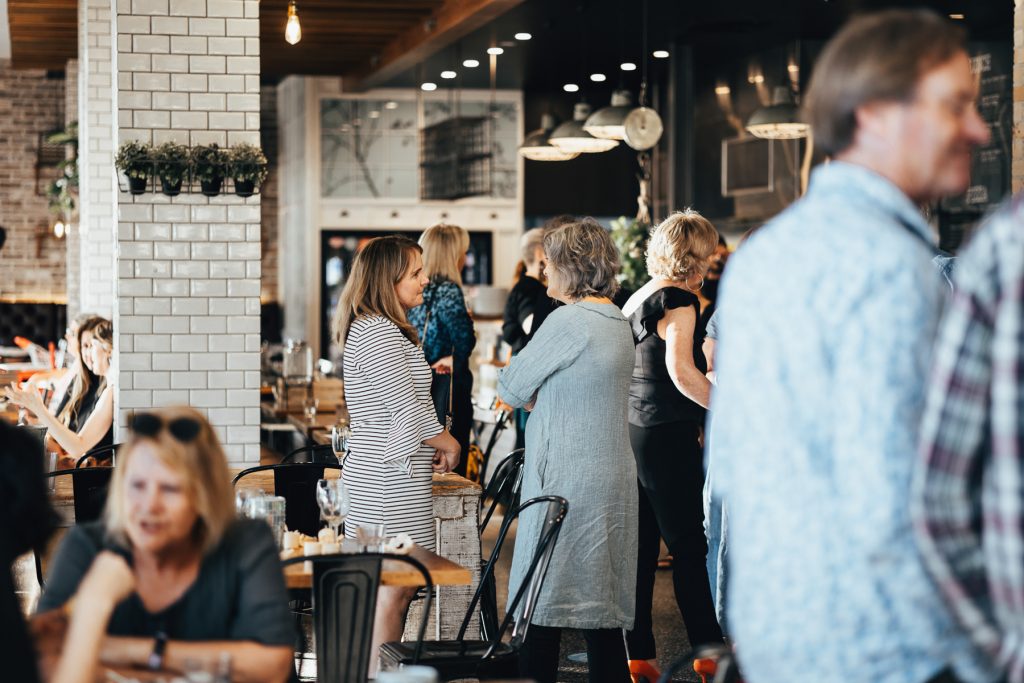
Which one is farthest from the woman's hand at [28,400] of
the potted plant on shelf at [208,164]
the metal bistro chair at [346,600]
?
the metal bistro chair at [346,600]

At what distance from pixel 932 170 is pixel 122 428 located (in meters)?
4.15

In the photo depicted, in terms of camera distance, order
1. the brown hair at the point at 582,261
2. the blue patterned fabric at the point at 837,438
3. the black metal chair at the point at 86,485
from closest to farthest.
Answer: the blue patterned fabric at the point at 837,438 → the brown hair at the point at 582,261 → the black metal chair at the point at 86,485

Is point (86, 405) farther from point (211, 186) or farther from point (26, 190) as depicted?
point (26, 190)

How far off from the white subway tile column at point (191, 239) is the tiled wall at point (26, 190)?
1041cm

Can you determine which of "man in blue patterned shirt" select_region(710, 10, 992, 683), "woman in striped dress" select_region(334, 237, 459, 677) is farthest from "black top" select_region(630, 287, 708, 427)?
"man in blue patterned shirt" select_region(710, 10, 992, 683)

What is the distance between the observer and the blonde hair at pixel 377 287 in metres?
4.18

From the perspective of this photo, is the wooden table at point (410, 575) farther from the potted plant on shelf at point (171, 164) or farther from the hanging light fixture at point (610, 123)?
the hanging light fixture at point (610, 123)

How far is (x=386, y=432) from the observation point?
4.09 m

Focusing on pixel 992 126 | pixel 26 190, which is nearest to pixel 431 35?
pixel 992 126

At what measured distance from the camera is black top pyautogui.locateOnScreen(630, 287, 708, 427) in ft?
15.6

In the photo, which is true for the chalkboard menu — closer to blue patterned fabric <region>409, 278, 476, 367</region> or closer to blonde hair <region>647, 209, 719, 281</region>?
blue patterned fabric <region>409, 278, 476, 367</region>

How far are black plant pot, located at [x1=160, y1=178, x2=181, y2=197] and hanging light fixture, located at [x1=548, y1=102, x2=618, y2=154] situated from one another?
4696mm

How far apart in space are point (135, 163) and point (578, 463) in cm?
229

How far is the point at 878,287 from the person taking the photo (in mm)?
1656
